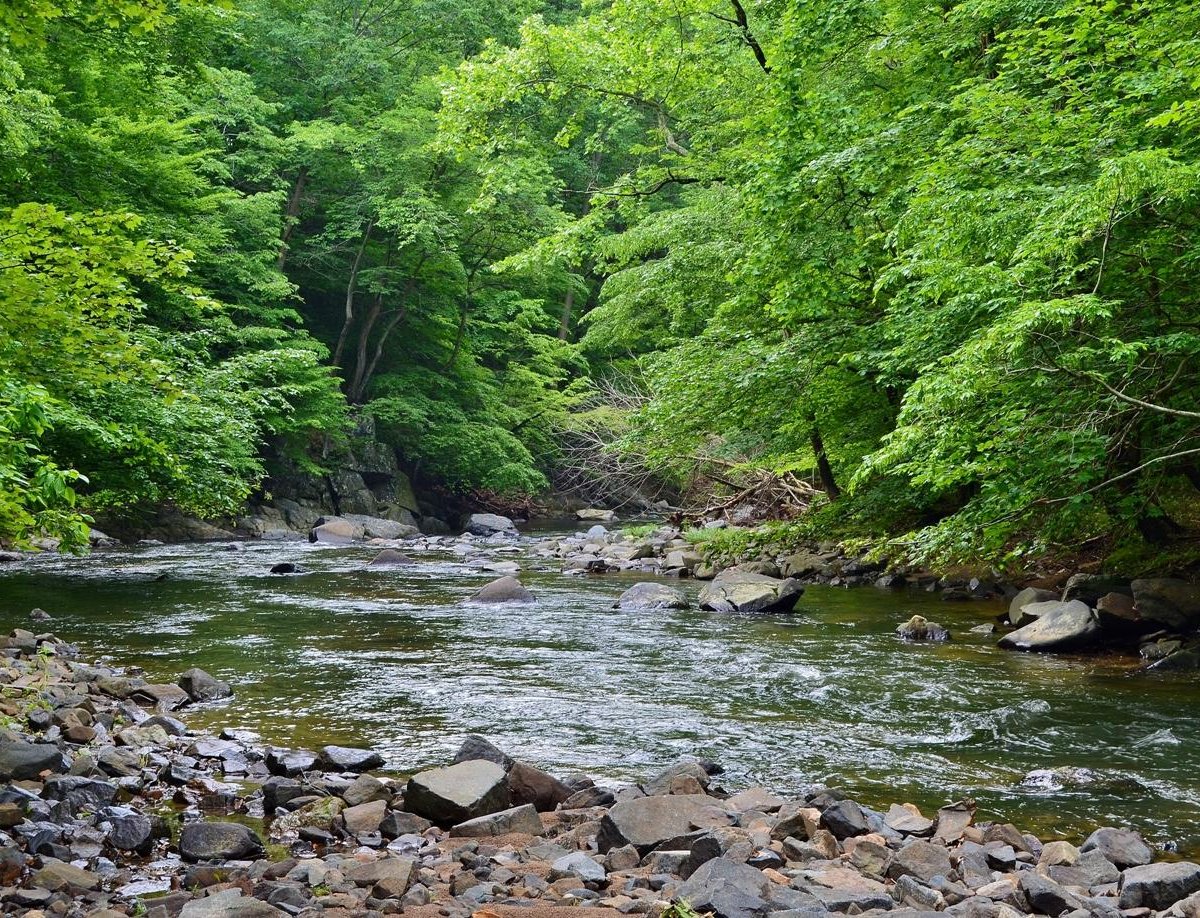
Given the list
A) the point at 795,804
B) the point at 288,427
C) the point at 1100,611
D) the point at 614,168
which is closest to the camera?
the point at 795,804

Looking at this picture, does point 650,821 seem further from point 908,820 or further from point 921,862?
point 908,820

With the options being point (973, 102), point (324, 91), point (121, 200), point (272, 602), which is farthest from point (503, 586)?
point (324, 91)

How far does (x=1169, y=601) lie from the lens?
34.1ft

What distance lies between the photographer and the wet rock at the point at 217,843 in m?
4.88

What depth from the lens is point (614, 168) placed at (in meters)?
42.7

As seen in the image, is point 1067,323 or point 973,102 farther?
point 973,102

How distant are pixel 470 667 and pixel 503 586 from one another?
4865mm

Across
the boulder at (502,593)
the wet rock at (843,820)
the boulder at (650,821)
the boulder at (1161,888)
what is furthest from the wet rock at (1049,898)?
the boulder at (502,593)

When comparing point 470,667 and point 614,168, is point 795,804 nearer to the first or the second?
point 470,667

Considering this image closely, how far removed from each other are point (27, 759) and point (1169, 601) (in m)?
10.3

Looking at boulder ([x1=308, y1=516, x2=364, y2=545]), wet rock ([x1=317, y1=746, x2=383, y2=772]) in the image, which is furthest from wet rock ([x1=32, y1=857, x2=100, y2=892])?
boulder ([x1=308, y1=516, x2=364, y2=545])

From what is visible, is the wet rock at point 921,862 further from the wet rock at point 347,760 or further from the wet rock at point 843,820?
the wet rock at point 347,760

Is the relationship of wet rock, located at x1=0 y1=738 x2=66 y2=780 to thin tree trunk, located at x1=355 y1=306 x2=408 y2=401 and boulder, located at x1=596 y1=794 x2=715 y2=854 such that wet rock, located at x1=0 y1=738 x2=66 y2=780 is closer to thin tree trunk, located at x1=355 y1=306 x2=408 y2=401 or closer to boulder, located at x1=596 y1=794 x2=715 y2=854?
boulder, located at x1=596 y1=794 x2=715 y2=854

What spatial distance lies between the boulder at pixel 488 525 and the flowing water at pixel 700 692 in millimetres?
14746
